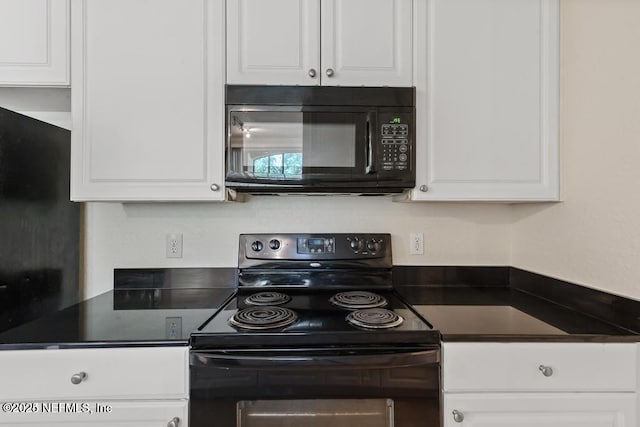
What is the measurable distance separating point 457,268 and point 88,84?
1.80 meters

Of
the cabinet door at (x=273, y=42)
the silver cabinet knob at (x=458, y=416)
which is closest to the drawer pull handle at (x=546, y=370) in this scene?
the silver cabinet knob at (x=458, y=416)

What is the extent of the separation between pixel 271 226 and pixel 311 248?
23cm

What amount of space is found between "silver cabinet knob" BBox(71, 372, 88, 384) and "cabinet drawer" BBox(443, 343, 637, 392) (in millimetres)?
1087

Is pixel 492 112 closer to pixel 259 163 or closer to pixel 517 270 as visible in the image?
pixel 517 270

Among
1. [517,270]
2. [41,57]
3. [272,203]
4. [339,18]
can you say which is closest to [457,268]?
[517,270]

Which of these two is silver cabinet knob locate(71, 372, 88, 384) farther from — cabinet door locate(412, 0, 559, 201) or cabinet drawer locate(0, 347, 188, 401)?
cabinet door locate(412, 0, 559, 201)

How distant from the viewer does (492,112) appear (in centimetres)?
139

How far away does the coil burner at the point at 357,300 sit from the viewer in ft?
4.49

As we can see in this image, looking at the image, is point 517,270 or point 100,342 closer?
point 100,342

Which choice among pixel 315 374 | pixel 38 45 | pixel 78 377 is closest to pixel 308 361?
pixel 315 374

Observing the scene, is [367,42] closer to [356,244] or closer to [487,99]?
[487,99]

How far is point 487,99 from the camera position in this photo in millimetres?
1391

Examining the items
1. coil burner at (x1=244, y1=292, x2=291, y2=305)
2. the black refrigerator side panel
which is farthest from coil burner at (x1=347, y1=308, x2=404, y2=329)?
the black refrigerator side panel

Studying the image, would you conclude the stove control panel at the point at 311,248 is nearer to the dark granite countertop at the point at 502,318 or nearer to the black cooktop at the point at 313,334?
the dark granite countertop at the point at 502,318
